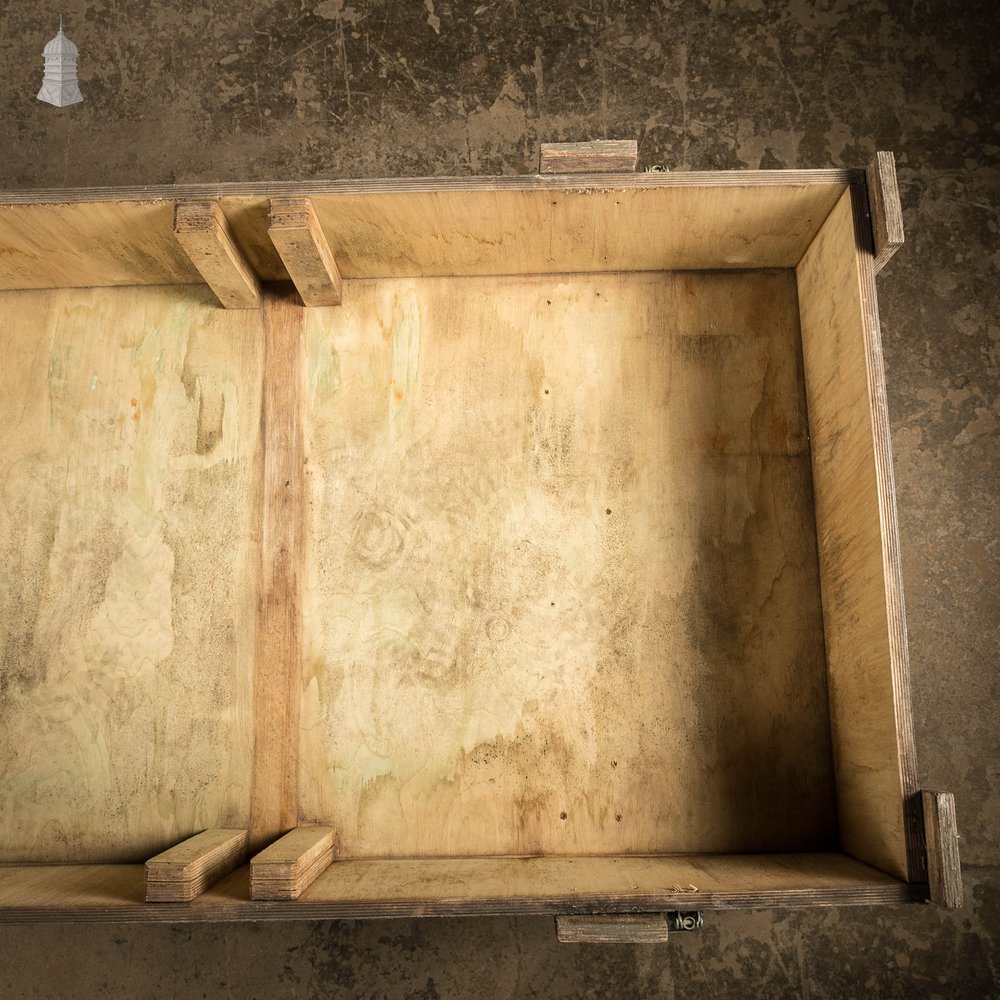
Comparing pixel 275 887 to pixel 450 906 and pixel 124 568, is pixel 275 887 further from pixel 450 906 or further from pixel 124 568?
pixel 124 568

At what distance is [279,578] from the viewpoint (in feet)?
5.24

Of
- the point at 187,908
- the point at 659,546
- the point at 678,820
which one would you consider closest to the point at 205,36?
the point at 659,546

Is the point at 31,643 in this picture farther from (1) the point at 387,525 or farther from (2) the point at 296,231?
(2) the point at 296,231

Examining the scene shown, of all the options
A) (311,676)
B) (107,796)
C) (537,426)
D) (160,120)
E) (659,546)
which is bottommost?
(107,796)

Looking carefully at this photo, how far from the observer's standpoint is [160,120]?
6.64ft

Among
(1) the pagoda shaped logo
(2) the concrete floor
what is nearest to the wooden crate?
(2) the concrete floor

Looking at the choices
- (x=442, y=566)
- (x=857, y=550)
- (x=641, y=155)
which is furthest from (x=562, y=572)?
(x=641, y=155)

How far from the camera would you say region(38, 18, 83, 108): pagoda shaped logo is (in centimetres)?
204

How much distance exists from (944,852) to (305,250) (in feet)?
4.60

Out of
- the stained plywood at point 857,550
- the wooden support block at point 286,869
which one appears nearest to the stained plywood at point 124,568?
the wooden support block at point 286,869

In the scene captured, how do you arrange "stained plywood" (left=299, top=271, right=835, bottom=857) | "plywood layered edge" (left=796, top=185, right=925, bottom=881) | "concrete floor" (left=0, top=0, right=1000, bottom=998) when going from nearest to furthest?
"plywood layered edge" (left=796, top=185, right=925, bottom=881)
"stained plywood" (left=299, top=271, right=835, bottom=857)
"concrete floor" (left=0, top=0, right=1000, bottom=998)

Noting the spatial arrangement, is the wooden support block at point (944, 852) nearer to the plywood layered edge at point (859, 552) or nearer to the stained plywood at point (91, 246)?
the plywood layered edge at point (859, 552)

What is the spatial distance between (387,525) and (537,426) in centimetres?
36

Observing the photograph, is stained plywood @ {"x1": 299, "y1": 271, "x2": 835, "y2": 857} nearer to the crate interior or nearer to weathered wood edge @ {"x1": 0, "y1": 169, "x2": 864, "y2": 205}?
the crate interior
